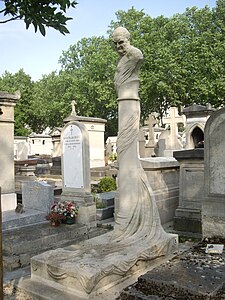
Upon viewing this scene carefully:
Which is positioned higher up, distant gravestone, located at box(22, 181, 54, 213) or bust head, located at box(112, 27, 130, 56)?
bust head, located at box(112, 27, 130, 56)

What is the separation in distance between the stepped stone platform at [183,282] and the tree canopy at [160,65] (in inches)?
1052

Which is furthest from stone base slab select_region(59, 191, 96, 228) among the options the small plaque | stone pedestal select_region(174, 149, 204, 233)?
the small plaque

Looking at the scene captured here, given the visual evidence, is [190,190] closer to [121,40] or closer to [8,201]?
[121,40]

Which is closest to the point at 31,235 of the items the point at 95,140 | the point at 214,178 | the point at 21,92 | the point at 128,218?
the point at 128,218

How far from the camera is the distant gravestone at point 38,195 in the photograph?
802cm

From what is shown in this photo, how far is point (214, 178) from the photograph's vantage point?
602 centimetres

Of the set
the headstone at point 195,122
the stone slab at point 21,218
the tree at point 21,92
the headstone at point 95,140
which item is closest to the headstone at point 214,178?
the stone slab at point 21,218

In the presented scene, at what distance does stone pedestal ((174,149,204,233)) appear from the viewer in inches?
285

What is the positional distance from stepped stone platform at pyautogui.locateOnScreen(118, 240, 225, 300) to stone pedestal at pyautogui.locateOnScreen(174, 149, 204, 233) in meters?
3.23

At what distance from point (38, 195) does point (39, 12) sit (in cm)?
633

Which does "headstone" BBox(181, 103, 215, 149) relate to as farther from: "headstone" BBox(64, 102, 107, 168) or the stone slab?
the stone slab

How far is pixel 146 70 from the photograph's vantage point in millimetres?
31750

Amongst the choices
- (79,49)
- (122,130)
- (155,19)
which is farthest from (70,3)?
(79,49)

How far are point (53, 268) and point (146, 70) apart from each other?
2912 centimetres
